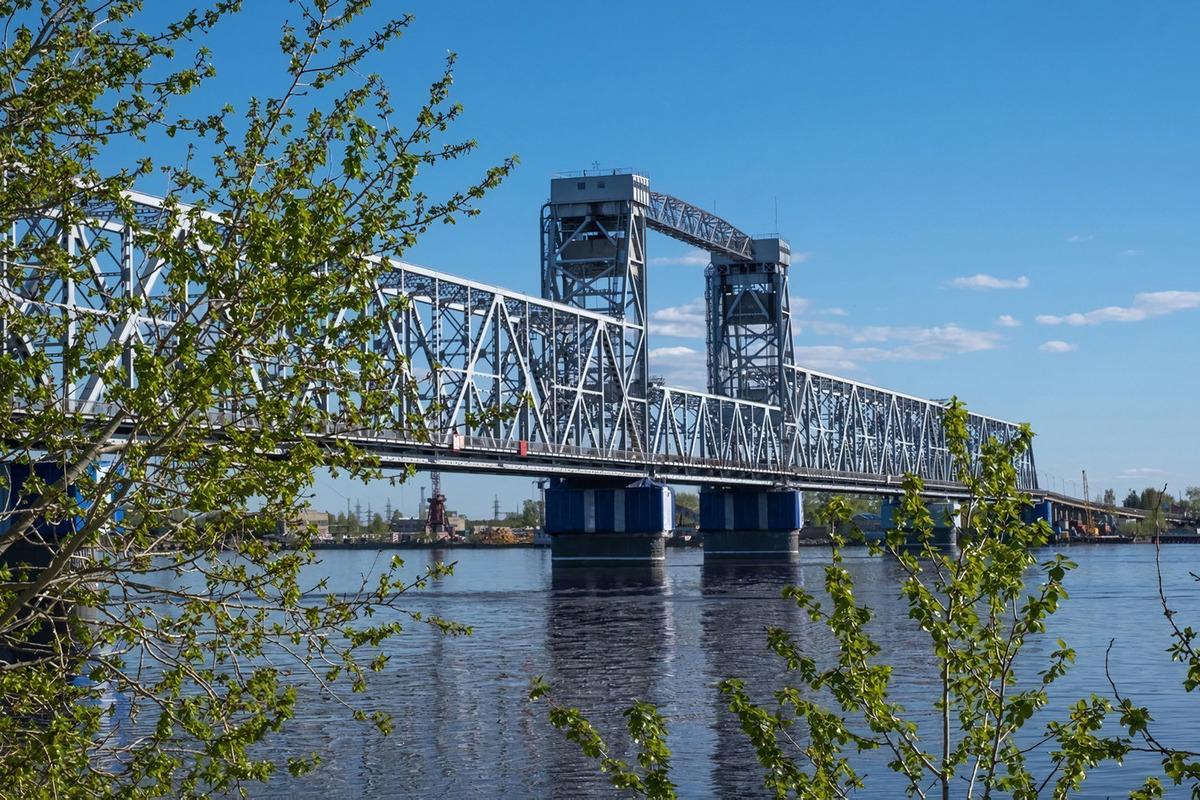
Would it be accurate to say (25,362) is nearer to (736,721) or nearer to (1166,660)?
(736,721)

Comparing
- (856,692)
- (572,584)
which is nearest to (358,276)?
(856,692)

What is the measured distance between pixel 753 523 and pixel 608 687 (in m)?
99.1

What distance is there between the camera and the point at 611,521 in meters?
106

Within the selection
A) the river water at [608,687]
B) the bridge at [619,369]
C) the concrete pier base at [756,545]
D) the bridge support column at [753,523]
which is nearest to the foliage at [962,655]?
the river water at [608,687]

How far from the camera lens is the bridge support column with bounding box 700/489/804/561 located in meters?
130

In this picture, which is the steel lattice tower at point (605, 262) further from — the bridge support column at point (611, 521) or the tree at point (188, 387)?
the tree at point (188, 387)

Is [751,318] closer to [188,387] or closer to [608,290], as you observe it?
[608,290]

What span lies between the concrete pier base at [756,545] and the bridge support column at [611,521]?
23.8 m

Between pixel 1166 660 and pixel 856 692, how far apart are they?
28.8 m

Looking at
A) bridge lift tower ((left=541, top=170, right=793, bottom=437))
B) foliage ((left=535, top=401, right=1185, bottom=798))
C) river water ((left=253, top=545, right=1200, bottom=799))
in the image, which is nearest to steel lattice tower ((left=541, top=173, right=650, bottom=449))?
bridge lift tower ((left=541, top=170, right=793, bottom=437))

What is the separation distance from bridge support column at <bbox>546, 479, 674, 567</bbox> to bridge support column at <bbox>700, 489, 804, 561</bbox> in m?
23.9

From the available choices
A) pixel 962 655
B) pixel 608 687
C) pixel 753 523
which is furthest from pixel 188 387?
pixel 753 523

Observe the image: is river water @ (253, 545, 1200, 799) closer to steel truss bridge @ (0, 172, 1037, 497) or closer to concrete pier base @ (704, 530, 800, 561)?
steel truss bridge @ (0, 172, 1037, 497)

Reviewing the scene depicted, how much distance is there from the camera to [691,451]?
122 meters
